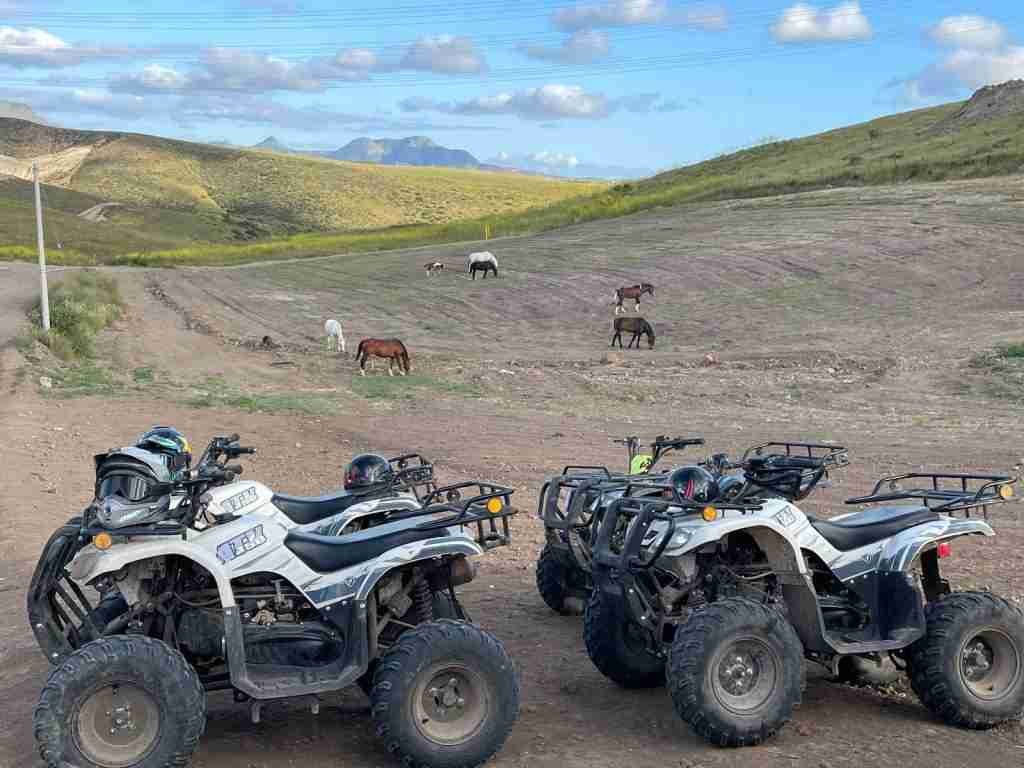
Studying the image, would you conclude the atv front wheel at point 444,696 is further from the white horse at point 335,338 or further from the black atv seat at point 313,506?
the white horse at point 335,338

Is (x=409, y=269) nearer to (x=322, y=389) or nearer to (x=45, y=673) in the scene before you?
(x=322, y=389)

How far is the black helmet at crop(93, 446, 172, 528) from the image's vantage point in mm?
6164

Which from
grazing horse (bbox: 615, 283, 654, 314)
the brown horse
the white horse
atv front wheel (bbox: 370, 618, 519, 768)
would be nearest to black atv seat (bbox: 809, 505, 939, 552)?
atv front wheel (bbox: 370, 618, 519, 768)

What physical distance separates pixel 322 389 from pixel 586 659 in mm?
16705

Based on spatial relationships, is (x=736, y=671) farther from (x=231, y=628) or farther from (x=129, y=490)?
(x=129, y=490)

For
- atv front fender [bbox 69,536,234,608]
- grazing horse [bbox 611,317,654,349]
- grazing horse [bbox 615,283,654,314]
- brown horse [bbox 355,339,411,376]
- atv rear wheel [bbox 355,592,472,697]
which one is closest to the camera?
atv front fender [bbox 69,536,234,608]

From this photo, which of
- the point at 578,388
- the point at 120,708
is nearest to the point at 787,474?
the point at 120,708

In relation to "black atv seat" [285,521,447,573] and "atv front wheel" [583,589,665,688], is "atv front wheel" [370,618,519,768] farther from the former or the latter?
"atv front wheel" [583,589,665,688]

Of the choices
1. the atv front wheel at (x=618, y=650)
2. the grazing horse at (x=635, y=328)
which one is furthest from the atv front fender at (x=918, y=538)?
the grazing horse at (x=635, y=328)

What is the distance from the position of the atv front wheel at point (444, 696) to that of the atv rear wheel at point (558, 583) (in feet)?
8.80

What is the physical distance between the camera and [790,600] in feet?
23.0

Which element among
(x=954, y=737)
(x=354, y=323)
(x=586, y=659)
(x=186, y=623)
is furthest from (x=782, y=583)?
(x=354, y=323)

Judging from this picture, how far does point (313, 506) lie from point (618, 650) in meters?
2.53

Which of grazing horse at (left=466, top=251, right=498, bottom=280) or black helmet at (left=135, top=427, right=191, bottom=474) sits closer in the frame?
black helmet at (left=135, top=427, right=191, bottom=474)
